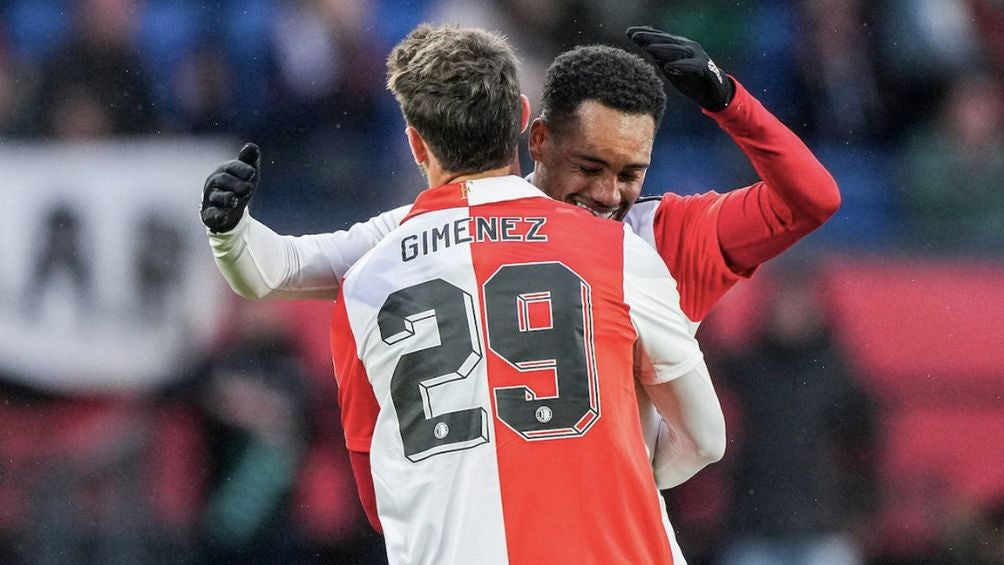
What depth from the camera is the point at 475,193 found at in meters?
1.94

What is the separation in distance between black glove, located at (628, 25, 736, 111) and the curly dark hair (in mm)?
254

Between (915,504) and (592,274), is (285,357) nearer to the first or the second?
(915,504)

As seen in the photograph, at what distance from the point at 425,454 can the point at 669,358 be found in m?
0.38

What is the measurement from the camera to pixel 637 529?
1.86 metres

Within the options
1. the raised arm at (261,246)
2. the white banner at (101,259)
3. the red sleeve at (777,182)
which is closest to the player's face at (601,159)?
the red sleeve at (777,182)

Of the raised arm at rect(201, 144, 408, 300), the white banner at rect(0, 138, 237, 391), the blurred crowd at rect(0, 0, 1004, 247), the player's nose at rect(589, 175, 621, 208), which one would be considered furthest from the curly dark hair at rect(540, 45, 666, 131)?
the white banner at rect(0, 138, 237, 391)

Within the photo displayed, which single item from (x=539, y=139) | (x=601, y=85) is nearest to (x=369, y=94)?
(x=539, y=139)

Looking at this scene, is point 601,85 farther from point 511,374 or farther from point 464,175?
point 511,374

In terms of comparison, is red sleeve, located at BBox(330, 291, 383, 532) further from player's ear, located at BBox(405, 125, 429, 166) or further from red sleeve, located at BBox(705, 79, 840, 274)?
red sleeve, located at BBox(705, 79, 840, 274)

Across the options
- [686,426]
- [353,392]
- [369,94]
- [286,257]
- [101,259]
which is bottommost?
[686,426]

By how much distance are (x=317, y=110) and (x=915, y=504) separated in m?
2.45

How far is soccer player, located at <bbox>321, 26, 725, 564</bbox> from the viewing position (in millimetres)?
1819

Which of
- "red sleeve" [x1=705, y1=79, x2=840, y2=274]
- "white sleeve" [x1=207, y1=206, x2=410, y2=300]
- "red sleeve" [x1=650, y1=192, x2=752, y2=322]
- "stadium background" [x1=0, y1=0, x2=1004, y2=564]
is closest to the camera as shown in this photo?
"white sleeve" [x1=207, y1=206, x2=410, y2=300]

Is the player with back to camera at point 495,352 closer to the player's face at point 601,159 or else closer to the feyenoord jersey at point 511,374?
the feyenoord jersey at point 511,374
